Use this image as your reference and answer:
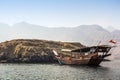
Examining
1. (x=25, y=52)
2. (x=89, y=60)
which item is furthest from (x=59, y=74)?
(x=25, y=52)

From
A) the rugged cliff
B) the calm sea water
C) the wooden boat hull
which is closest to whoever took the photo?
the calm sea water

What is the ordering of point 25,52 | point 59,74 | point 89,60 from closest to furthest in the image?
point 59,74 → point 89,60 → point 25,52

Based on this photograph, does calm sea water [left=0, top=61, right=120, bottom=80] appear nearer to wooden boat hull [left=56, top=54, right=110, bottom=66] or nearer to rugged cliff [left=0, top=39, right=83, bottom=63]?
wooden boat hull [left=56, top=54, right=110, bottom=66]

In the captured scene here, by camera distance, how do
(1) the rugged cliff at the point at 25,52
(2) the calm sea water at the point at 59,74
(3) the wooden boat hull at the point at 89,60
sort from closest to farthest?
(2) the calm sea water at the point at 59,74
(3) the wooden boat hull at the point at 89,60
(1) the rugged cliff at the point at 25,52

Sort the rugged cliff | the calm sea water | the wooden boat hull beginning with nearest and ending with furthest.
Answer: the calm sea water < the wooden boat hull < the rugged cliff

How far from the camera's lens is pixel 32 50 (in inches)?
5901

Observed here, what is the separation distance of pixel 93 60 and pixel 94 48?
17.1 feet

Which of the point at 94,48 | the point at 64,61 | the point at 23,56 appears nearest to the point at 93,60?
the point at 94,48

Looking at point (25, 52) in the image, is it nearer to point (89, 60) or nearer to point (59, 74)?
point (89, 60)

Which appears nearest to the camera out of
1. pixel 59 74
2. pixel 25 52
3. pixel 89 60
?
pixel 59 74

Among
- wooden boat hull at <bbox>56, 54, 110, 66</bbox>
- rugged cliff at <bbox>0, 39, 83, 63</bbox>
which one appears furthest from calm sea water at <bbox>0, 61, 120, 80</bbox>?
rugged cliff at <bbox>0, 39, 83, 63</bbox>

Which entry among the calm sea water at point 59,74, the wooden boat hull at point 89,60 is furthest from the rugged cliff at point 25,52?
the calm sea water at point 59,74

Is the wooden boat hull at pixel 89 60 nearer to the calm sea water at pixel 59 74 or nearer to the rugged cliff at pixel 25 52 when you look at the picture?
the calm sea water at pixel 59 74

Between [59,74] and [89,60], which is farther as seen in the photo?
[89,60]
